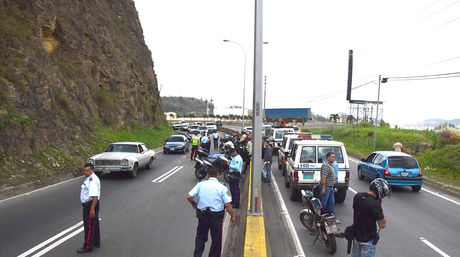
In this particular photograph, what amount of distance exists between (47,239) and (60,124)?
12.2m

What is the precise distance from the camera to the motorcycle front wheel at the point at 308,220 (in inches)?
273

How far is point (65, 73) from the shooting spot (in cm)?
2269

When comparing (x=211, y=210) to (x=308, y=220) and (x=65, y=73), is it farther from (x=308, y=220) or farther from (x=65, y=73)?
(x=65, y=73)

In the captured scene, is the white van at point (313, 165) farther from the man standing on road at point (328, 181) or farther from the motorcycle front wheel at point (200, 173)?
A: the motorcycle front wheel at point (200, 173)

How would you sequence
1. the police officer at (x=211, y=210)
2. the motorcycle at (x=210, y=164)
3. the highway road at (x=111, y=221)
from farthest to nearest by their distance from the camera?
the motorcycle at (x=210, y=164), the highway road at (x=111, y=221), the police officer at (x=211, y=210)

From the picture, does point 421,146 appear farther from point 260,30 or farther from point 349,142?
point 260,30

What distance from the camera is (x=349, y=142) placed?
3684 cm

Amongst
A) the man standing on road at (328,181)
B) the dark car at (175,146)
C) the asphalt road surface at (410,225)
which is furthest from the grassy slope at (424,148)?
the dark car at (175,146)

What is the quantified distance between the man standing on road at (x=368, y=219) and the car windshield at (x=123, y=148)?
1186 cm

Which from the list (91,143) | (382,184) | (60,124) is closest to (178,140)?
(91,143)

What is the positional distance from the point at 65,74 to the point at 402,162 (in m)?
21.3

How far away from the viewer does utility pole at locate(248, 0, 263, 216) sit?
755cm

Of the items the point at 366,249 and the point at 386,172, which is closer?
the point at 366,249

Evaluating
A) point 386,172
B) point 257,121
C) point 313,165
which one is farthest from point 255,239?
point 386,172
